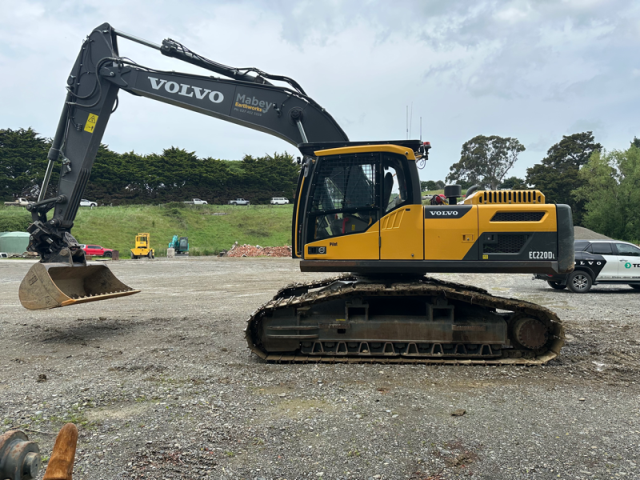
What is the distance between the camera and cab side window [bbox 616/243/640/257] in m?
13.7

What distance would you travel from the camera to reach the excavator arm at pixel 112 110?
7699mm

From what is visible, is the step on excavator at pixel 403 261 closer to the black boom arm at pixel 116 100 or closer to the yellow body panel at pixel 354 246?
the yellow body panel at pixel 354 246

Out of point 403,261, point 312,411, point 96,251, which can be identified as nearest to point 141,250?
point 96,251

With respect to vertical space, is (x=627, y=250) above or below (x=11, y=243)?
above

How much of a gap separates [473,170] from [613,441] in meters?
52.0

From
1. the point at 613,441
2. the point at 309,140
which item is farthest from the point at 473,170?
the point at 613,441

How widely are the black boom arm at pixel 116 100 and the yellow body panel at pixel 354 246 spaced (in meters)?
2.41

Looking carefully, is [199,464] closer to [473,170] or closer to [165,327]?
[165,327]

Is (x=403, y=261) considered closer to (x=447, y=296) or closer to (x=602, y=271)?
(x=447, y=296)

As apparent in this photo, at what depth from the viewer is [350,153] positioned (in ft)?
19.7

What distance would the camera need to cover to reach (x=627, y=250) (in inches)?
543

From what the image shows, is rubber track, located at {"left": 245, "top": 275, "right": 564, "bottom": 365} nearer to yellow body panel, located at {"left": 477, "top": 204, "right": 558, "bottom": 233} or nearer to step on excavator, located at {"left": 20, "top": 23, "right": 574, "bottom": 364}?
step on excavator, located at {"left": 20, "top": 23, "right": 574, "bottom": 364}

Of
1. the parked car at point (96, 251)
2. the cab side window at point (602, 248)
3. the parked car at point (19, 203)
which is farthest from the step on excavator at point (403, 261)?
the parked car at point (19, 203)

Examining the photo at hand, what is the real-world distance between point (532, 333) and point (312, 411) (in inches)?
134
